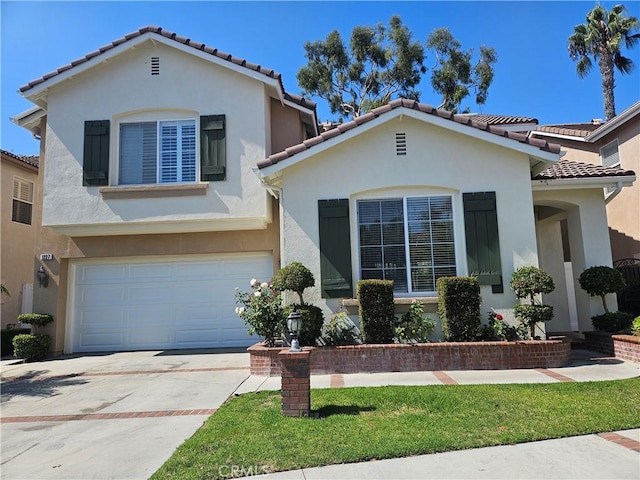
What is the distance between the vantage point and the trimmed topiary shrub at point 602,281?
9688mm

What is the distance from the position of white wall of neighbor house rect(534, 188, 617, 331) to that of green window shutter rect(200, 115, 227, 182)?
307 inches

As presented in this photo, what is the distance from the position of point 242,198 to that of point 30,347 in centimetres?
665

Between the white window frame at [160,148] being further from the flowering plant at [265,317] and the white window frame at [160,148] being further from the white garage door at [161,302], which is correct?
the flowering plant at [265,317]

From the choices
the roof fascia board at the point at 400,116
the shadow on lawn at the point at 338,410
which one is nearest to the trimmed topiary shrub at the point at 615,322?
the roof fascia board at the point at 400,116

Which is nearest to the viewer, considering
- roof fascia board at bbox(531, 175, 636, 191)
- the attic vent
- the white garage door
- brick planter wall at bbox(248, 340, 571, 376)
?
brick planter wall at bbox(248, 340, 571, 376)

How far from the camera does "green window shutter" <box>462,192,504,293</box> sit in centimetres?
923

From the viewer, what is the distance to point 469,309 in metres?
8.68

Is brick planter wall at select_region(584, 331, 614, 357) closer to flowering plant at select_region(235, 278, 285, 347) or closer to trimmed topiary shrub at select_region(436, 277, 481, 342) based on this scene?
trimmed topiary shrub at select_region(436, 277, 481, 342)

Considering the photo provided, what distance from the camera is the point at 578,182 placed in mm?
10055

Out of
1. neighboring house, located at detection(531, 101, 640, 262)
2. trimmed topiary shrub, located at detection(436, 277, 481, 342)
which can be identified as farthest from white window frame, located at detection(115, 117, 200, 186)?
neighboring house, located at detection(531, 101, 640, 262)

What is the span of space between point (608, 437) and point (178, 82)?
471 inches

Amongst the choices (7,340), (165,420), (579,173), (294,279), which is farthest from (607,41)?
(7,340)

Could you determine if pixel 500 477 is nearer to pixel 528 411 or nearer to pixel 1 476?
pixel 528 411

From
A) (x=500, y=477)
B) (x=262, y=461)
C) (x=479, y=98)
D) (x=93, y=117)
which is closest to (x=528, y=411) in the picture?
(x=500, y=477)
